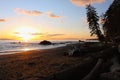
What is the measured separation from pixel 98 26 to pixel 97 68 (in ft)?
159

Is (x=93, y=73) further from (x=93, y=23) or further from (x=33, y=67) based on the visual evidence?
(x=93, y=23)

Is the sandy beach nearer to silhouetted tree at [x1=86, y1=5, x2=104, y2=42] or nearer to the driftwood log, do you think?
the driftwood log

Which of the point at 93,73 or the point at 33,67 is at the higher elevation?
the point at 93,73

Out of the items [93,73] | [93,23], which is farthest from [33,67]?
[93,23]

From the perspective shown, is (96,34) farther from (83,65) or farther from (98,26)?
(83,65)

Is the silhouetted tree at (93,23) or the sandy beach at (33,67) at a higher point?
the silhouetted tree at (93,23)

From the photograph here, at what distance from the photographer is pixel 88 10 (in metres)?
61.1

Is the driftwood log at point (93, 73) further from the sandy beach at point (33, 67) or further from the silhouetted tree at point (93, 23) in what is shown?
the silhouetted tree at point (93, 23)

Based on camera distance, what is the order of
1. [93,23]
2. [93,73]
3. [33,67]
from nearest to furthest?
1. [93,73]
2. [33,67]
3. [93,23]

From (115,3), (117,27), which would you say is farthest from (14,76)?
(115,3)

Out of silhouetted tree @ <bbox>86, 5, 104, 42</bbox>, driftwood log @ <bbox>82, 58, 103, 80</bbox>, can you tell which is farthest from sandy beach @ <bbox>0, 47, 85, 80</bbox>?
silhouetted tree @ <bbox>86, 5, 104, 42</bbox>

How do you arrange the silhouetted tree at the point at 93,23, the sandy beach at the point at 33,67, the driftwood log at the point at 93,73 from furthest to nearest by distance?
the silhouetted tree at the point at 93,23
the sandy beach at the point at 33,67
the driftwood log at the point at 93,73

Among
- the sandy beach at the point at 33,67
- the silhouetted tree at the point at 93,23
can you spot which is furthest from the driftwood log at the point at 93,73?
the silhouetted tree at the point at 93,23

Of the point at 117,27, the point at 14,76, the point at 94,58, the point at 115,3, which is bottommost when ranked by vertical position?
the point at 14,76
